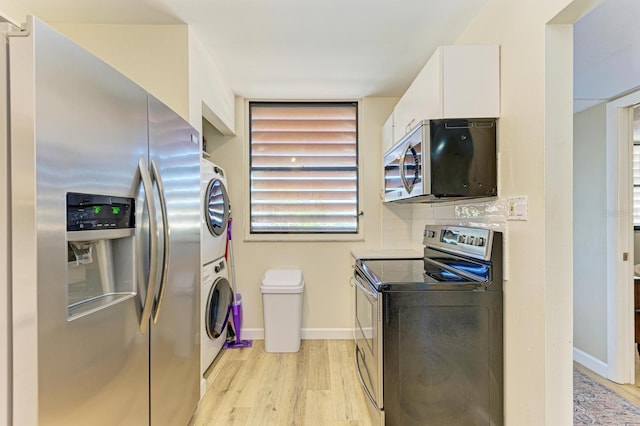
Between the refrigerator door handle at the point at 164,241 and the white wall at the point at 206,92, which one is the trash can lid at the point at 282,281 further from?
the refrigerator door handle at the point at 164,241

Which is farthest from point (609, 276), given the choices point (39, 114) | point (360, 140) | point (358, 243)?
point (39, 114)

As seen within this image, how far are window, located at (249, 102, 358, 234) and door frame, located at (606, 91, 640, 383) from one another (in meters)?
2.16

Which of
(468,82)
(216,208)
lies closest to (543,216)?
(468,82)

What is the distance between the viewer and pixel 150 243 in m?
1.25

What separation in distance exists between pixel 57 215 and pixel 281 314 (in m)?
2.36

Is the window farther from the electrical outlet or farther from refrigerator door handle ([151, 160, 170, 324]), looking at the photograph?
refrigerator door handle ([151, 160, 170, 324])

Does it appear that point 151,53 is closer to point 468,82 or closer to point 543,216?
point 468,82

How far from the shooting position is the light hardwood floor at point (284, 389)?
2.01 m

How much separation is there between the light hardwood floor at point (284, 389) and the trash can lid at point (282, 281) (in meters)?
0.61

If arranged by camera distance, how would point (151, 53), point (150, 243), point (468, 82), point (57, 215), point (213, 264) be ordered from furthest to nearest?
point (213, 264), point (151, 53), point (468, 82), point (150, 243), point (57, 215)

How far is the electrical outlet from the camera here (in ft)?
4.91

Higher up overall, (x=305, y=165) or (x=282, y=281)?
(x=305, y=165)

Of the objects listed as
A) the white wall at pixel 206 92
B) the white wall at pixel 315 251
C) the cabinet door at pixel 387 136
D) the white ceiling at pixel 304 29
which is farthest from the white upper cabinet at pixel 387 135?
the white wall at pixel 206 92

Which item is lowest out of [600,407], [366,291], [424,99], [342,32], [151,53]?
Result: [600,407]
